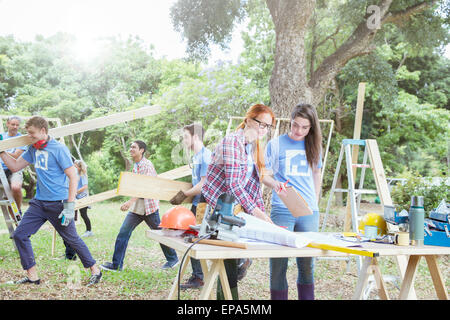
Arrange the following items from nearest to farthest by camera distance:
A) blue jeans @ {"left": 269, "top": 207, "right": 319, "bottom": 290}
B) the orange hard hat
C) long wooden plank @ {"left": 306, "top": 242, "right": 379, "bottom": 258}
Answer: long wooden plank @ {"left": 306, "top": 242, "right": 379, "bottom": 258} → the orange hard hat → blue jeans @ {"left": 269, "top": 207, "right": 319, "bottom": 290}

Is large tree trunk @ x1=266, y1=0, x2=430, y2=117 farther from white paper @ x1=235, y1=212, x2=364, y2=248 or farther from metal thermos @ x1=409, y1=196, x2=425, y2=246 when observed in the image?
white paper @ x1=235, y1=212, x2=364, y2=248

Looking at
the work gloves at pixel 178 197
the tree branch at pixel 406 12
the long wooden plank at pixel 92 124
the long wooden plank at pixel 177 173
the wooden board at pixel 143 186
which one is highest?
the tree branch at pixel 406 12

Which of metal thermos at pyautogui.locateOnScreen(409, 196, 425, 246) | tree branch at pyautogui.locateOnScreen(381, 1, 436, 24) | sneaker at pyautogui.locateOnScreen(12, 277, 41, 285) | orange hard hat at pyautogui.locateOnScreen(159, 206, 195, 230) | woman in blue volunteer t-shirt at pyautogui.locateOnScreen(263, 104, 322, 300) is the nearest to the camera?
orange hard hat at pyautogui.locateOnScreen(159, 206, 195, 230)

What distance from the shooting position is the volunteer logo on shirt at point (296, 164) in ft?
8.51

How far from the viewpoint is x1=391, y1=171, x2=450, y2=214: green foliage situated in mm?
Result: 4918

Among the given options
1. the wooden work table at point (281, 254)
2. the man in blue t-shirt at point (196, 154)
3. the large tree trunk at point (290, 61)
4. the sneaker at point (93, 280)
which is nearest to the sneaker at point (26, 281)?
the sneaker at point (93, 280)

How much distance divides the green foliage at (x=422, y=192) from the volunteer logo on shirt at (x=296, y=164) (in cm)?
279

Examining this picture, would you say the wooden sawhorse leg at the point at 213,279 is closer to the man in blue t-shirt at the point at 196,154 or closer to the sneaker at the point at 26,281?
the man in blue t-shirt at the point at 196,154

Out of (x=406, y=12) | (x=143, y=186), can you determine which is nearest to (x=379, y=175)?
(x=143, y=186)

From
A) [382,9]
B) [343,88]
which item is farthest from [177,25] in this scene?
[343,88]

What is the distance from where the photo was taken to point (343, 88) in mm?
11227

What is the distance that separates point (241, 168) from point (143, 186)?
0.66m

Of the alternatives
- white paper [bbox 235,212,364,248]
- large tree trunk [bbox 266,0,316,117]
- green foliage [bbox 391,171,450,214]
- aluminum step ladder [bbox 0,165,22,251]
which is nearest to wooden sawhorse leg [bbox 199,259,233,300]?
white paper [bbox 235,212,364,248]
